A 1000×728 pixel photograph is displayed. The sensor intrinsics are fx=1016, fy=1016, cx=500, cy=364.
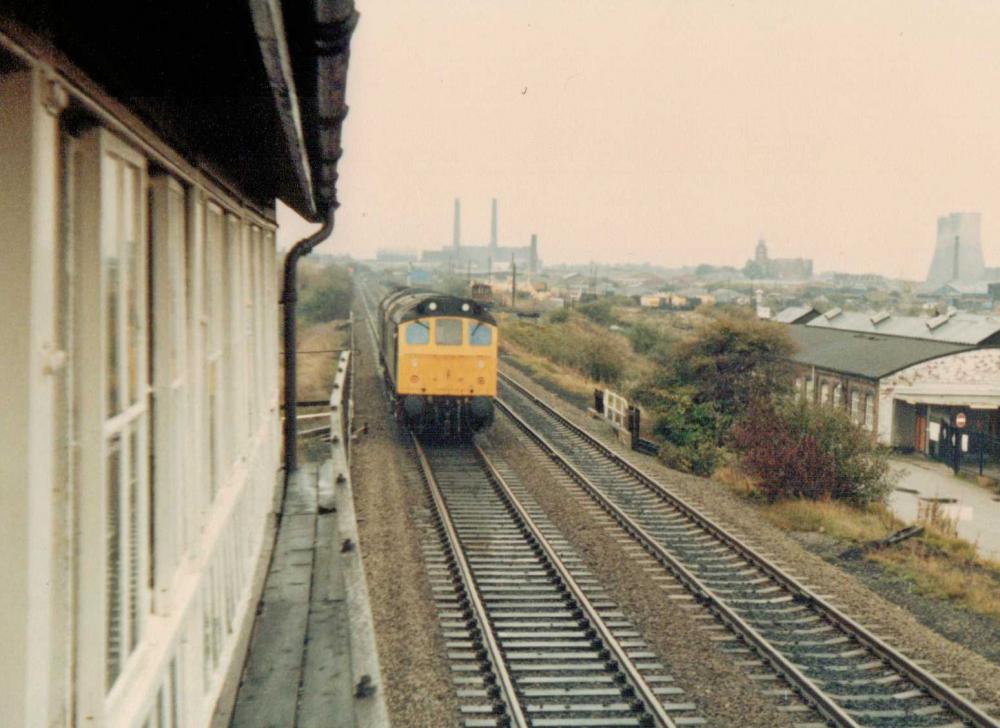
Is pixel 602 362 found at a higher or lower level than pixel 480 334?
lower

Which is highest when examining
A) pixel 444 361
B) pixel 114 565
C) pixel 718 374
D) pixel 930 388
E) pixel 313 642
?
pixel 114 565

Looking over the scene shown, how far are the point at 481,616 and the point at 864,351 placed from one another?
28370mm

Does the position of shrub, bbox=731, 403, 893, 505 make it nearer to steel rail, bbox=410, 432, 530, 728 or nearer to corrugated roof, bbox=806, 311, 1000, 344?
steel rail, bbox=410, 432, 530, 728

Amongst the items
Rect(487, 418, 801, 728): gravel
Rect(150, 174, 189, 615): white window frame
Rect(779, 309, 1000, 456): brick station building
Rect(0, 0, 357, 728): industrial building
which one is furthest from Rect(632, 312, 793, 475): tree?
Rect(150, 174, 189, 615): white window frame

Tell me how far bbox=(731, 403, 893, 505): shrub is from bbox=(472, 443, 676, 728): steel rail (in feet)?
14.9

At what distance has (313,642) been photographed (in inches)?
177

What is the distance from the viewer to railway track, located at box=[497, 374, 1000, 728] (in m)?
7.36

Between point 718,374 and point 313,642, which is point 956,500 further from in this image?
point 313,642

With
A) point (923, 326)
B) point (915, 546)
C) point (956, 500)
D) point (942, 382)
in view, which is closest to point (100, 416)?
point (915, 546)

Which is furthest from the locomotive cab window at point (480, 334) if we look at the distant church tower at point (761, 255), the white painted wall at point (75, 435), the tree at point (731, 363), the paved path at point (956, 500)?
the distant church tower at point (761, 255)

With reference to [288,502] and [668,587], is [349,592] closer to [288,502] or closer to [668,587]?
[288,502]

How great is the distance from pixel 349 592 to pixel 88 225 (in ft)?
6.90

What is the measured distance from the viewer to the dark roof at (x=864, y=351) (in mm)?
30156

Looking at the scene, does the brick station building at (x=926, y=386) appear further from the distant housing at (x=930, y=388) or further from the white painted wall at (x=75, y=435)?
the white painted wall at (x=75, y=435)
